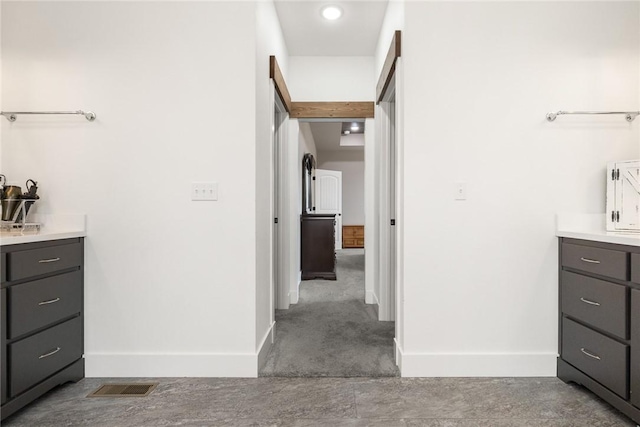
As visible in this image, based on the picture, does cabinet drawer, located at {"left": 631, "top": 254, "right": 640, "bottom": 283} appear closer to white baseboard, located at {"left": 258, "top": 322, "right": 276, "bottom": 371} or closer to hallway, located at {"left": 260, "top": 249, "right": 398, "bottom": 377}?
hallway, located at {"left": 260, "top": 249, "right": 398, "bottom": 377}

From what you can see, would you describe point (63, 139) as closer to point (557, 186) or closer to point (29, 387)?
point (29, 387)

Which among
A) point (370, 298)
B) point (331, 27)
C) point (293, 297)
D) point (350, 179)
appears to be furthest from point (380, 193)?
point (350, 179)

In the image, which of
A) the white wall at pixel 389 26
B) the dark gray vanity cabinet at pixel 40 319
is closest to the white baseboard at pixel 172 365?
the dark gray vanity cabinet at pixel 40 319

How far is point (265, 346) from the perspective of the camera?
244 cm

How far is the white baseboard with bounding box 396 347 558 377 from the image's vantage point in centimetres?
219

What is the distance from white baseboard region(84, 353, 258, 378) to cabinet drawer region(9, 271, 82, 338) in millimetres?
368

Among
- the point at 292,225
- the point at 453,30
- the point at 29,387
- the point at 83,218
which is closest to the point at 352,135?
the point at 292,225

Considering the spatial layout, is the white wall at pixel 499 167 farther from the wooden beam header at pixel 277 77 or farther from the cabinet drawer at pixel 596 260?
the wooden beam header at pixel 277 77

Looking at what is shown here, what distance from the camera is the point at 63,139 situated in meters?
2.21

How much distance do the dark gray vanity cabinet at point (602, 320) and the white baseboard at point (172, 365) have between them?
1.81 metres

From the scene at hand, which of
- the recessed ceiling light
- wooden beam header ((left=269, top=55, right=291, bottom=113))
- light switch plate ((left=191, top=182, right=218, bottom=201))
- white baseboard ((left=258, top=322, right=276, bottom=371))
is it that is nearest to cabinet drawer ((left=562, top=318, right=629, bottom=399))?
white baseboard ((left=258, top=322, right=276, bottom=371))

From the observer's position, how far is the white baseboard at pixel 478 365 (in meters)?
2.19

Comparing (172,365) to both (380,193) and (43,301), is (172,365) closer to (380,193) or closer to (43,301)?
(43,301)

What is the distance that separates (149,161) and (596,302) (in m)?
2.58
